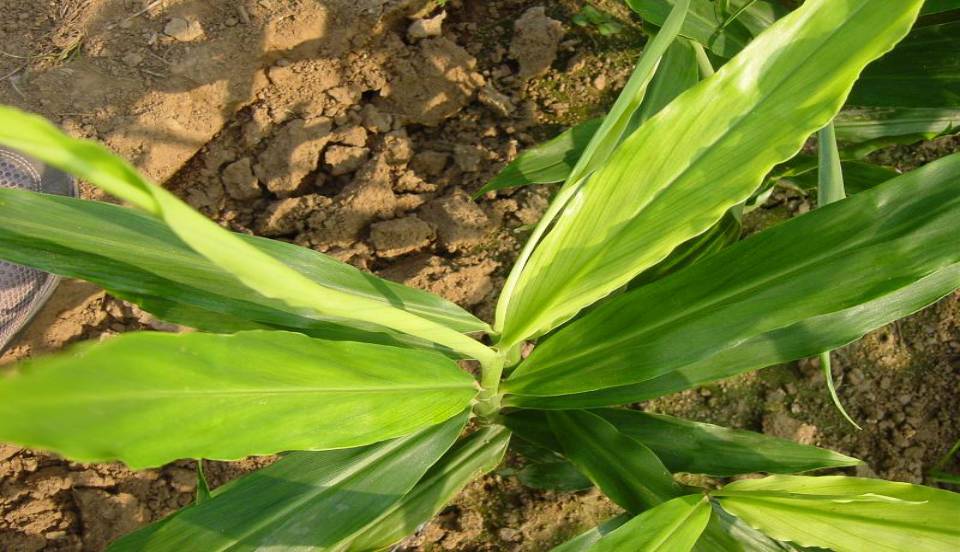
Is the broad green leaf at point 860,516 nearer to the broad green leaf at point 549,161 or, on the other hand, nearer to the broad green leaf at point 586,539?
the broad green leaf at point 586,539

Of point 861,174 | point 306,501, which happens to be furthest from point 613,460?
point 861,174

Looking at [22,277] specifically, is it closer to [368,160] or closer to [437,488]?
[368,160]

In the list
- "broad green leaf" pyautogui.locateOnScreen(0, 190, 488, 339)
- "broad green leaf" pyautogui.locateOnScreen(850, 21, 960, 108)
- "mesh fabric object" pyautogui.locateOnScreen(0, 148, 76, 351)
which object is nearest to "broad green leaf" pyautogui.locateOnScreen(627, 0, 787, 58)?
"broad green leaf" pyautogui.locateOnScreen(850, 21, 960, 108)

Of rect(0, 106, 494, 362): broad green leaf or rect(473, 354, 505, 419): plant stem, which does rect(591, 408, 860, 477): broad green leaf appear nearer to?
rect(473, 354, 505, 419): plant stem

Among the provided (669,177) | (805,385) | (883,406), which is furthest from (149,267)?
(883,406)

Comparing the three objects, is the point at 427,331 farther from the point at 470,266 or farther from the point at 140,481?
the point at 140,481

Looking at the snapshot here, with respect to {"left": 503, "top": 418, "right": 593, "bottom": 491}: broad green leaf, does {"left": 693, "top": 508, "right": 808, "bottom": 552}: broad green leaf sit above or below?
below
